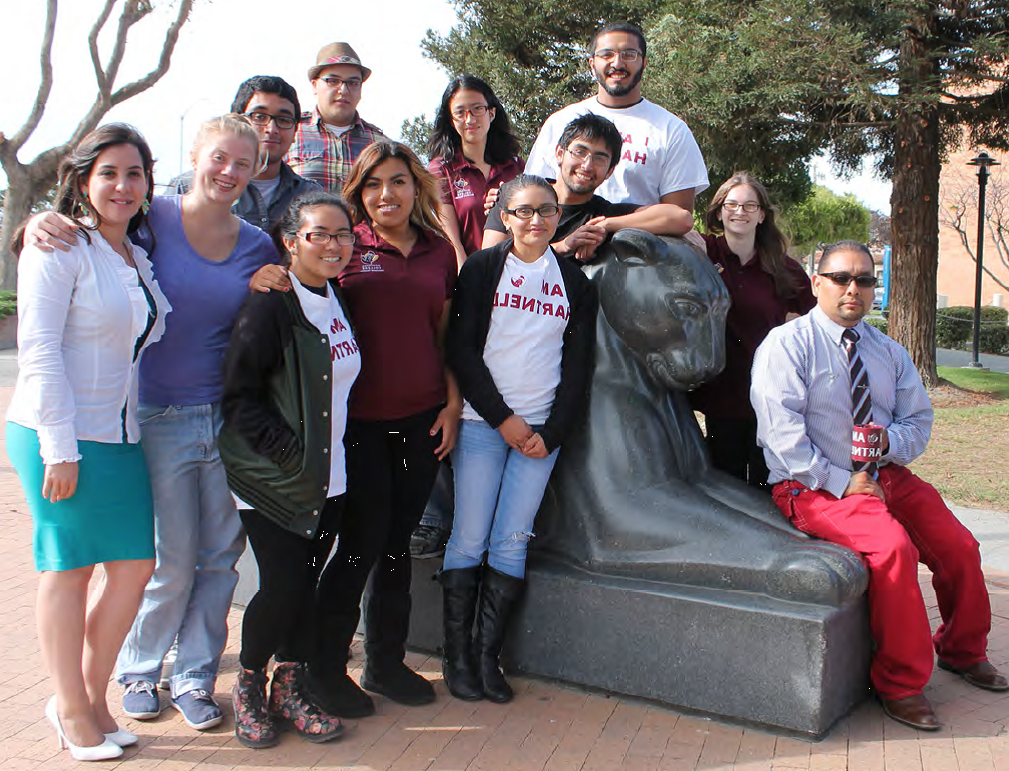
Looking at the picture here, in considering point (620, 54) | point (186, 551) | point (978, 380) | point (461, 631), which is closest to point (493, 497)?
point (461, 631)

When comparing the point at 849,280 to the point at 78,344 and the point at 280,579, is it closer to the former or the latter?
the point at 280,579

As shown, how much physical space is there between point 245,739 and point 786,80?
9.99m

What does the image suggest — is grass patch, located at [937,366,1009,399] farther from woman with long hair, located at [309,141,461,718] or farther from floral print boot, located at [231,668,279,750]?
floral print boot, located at [231,668,279,750]

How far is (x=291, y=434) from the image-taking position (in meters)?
3.01

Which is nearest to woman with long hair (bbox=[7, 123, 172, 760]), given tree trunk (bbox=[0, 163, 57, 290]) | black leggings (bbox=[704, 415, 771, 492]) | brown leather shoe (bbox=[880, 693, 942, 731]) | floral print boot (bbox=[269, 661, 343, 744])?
floral print boot (bbox=[269, 661, 343, 744])

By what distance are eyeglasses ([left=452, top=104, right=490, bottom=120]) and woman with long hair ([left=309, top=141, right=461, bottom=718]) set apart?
3.03ft

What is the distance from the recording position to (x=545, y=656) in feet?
11.9

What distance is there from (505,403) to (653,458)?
0.62m

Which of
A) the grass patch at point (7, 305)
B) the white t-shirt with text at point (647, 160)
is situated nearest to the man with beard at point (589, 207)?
the white t-shirt with text at point (647, 160)

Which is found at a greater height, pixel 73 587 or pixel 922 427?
pixel 922 427

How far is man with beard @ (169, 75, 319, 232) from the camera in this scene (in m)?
3.86

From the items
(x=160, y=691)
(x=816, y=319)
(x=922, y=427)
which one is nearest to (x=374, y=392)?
(x=160, y=691)

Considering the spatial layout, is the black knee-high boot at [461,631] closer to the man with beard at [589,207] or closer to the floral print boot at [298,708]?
the floral print boot at [298,708]

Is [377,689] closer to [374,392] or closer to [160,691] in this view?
[160,691]
